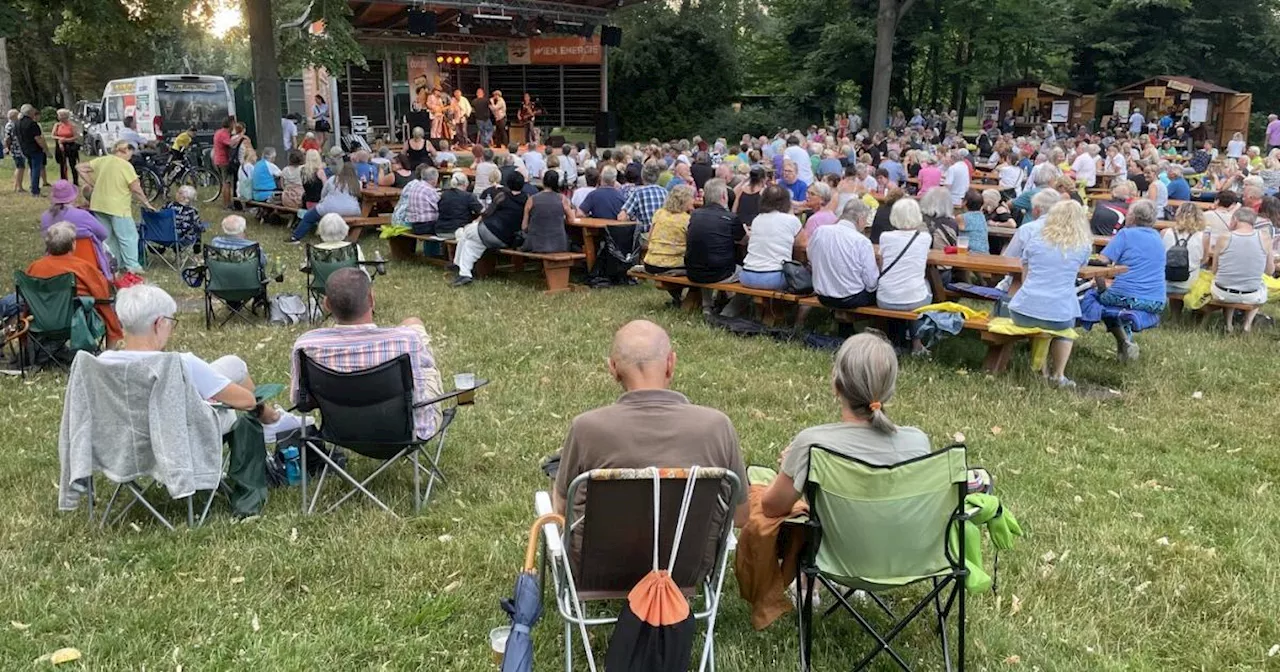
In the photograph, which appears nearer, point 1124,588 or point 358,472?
point 1124,588

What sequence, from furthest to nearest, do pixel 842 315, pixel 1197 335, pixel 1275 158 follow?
pixel 1275 158 < pixel 1197 335 < pixel 842 315

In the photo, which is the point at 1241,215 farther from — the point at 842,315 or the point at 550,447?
the point at 550,447

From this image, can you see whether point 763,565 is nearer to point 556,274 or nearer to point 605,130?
point 556,274

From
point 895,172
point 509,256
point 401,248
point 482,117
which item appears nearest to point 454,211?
point 509,256

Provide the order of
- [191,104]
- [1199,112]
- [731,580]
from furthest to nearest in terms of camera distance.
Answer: [1199,112]
[191,104]
[731,580]

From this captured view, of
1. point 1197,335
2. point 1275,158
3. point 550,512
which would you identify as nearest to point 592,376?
point 550,512

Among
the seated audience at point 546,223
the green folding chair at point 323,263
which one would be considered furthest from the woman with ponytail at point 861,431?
the seated audience at point 546,223

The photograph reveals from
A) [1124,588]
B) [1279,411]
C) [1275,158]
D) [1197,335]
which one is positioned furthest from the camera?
[1275,158]

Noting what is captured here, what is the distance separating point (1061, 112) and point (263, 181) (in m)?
27.4

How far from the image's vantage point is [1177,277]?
813 centimetres

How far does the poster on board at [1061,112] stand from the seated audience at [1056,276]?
28994mm

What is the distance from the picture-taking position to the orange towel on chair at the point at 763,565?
311 cm

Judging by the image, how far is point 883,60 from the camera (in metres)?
27.6

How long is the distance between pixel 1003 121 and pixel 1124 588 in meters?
32.4
